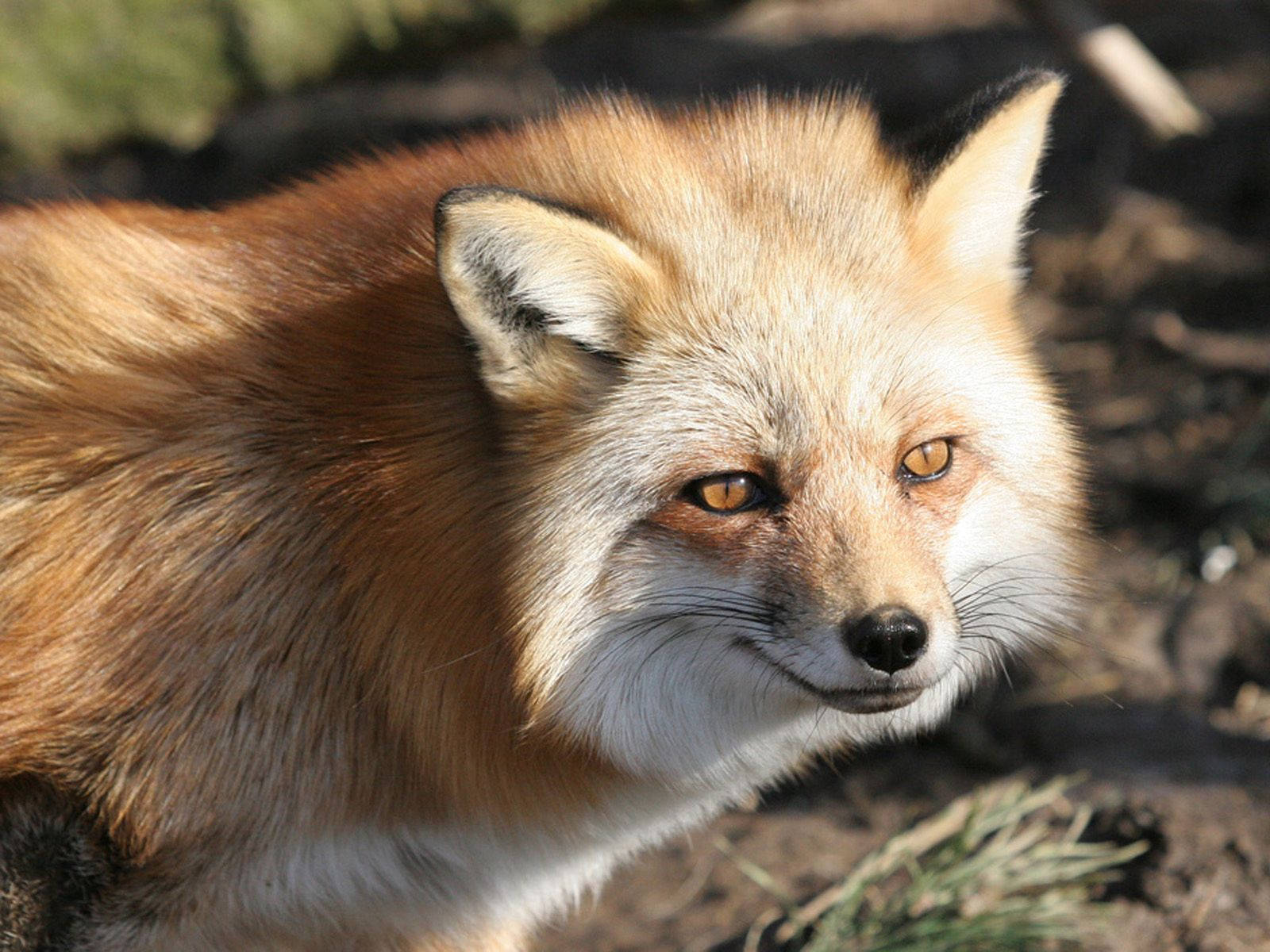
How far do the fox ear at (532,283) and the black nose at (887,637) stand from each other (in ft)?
2.75

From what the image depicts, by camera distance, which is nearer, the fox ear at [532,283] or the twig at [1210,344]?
the fox ear at [532,283]

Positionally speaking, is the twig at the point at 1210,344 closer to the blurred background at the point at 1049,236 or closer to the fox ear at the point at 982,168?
the blurred background at the point at 1049,236

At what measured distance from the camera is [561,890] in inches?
149

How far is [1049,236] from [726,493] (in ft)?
19.7

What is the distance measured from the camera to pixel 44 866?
3.03 meters

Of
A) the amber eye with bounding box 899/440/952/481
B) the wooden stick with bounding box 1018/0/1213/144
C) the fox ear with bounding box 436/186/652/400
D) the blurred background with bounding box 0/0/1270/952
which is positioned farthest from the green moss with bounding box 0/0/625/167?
the amber eye with bounding box 899/440/952/481

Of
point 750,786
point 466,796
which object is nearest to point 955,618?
point 750,786

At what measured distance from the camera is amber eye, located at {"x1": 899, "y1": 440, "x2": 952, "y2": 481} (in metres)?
2.98

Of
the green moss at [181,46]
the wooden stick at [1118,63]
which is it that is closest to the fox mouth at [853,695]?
the green moss at [181,46]

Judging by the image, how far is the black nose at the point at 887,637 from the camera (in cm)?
267

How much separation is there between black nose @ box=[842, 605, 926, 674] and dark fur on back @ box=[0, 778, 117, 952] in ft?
6.15

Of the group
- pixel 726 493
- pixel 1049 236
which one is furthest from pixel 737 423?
pixel 1049 236

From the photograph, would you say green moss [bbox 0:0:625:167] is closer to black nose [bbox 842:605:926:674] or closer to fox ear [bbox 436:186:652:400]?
fox ear [bbox 436:186:652:400]

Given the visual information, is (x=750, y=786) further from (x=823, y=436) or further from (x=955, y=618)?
(x=823, y=436)
